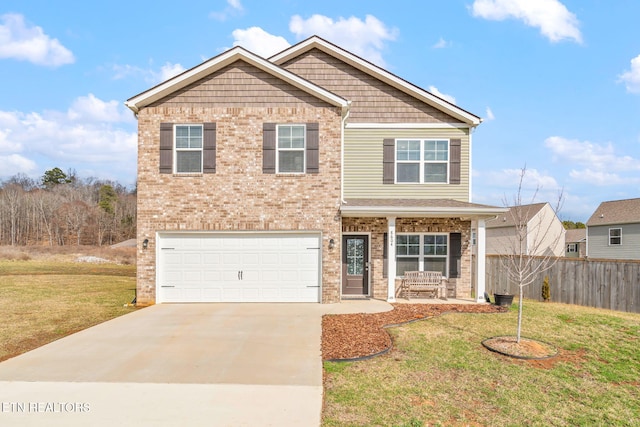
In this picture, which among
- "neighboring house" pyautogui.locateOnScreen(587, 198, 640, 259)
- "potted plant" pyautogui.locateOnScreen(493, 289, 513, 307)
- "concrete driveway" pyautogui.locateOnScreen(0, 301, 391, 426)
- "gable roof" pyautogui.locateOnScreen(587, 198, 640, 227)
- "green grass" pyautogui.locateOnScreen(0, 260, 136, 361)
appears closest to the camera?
"concrete driveway" pyautogui.locateOnScreen(0, 301, 391, 426)

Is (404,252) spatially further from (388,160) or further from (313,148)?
(313,148)

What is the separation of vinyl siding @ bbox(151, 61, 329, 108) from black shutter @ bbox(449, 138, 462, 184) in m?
4.52

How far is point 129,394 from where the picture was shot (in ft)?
18.0

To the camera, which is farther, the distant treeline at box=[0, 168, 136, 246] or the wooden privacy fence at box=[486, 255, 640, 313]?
the distant treeline at box=[0, 168, 136, 246]

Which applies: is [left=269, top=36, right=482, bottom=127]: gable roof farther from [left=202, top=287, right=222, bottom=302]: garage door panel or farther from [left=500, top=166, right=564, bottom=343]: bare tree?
[left=202, top=287, right=222, bottom=302]: garage door panel

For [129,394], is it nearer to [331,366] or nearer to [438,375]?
[331,366]

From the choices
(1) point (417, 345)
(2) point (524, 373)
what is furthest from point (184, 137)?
(2) point (524, 373)

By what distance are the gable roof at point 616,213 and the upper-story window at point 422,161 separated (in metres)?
20.6

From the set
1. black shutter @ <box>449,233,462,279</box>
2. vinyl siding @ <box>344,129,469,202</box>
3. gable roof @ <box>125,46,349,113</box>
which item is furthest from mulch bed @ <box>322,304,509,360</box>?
gable roof @ <box>125,46,349,113</box>

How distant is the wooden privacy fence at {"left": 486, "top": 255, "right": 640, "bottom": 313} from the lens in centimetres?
1424

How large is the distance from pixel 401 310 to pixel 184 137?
25.6 feet

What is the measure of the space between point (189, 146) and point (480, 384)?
9.80 m

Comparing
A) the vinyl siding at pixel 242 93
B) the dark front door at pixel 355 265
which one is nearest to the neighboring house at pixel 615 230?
the dark front door at pixel 355 265

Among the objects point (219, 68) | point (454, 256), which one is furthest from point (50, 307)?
point (454, 256)
